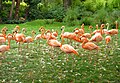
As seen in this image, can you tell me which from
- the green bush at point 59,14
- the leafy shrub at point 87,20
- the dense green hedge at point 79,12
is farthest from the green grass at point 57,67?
the green bush at point 59,14

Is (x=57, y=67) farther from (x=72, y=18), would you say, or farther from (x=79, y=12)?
(x=79, y=12)

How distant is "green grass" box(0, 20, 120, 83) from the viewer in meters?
7.20

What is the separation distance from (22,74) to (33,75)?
29 cm

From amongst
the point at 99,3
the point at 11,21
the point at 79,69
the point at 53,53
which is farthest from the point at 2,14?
the point at 79,69

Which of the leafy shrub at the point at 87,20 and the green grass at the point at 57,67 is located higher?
the green grass at the point at 57,67

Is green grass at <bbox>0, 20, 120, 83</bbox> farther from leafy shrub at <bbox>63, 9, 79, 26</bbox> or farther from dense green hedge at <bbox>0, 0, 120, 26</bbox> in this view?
leafy shrub at <bbox>63, 9, 79, 26</bbox>

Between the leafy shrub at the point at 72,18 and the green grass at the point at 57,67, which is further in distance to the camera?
the leafy shrub at the point at 72,18

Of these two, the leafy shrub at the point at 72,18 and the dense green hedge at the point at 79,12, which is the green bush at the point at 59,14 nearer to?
the dense green hedge at the point at 79,12

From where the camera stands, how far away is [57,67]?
8078mm

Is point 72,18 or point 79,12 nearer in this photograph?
point 72,18

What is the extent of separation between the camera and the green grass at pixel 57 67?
23.6 ft

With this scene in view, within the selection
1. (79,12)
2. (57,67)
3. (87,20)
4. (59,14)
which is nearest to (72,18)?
(87,20)

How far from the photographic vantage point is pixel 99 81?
7141mm

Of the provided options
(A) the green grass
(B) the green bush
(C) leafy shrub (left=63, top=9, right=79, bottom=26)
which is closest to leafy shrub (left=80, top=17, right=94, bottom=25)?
(C) leafy shrub (left=63, top=9, right=79, bottom=26)
